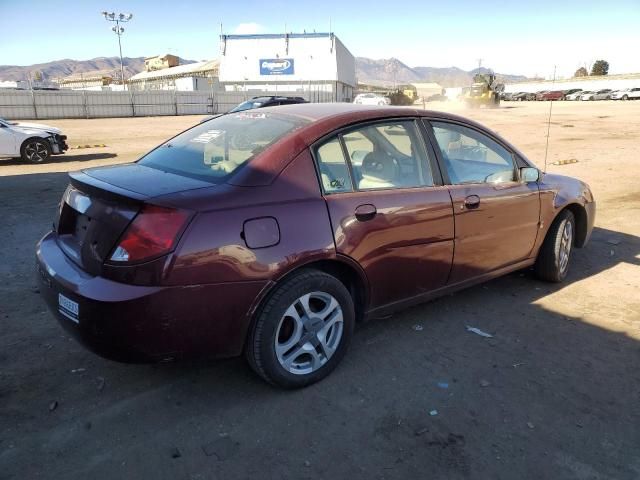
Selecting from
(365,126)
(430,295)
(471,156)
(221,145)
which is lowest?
(430,295)

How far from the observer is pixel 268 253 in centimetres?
273

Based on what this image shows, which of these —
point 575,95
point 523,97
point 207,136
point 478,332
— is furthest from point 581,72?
point 207,136

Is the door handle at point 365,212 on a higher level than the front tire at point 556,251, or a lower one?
higher

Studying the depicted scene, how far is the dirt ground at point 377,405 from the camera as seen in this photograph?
Answer: 248 centimetres

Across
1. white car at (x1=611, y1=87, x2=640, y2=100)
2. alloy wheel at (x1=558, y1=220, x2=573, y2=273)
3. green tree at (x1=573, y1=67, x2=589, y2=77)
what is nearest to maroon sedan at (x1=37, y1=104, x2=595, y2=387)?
alloy wheel at (x1=558, y1=220, x2=573, y2=273)

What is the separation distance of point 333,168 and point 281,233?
62 cm

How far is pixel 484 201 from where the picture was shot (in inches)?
152

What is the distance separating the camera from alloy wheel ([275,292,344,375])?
2.97 metres

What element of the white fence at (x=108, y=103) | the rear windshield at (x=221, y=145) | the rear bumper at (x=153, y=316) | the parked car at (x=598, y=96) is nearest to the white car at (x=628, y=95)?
the parked car at (x=598, y=96)

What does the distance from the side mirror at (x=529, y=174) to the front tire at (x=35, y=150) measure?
12711 mm

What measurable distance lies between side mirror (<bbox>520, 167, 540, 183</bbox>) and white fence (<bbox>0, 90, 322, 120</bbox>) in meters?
35.2

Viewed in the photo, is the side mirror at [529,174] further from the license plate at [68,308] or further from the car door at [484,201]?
the license plate at [68,308]

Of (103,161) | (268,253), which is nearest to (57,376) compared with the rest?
(268,253)

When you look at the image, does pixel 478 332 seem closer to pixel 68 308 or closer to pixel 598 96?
pixel 68 308
